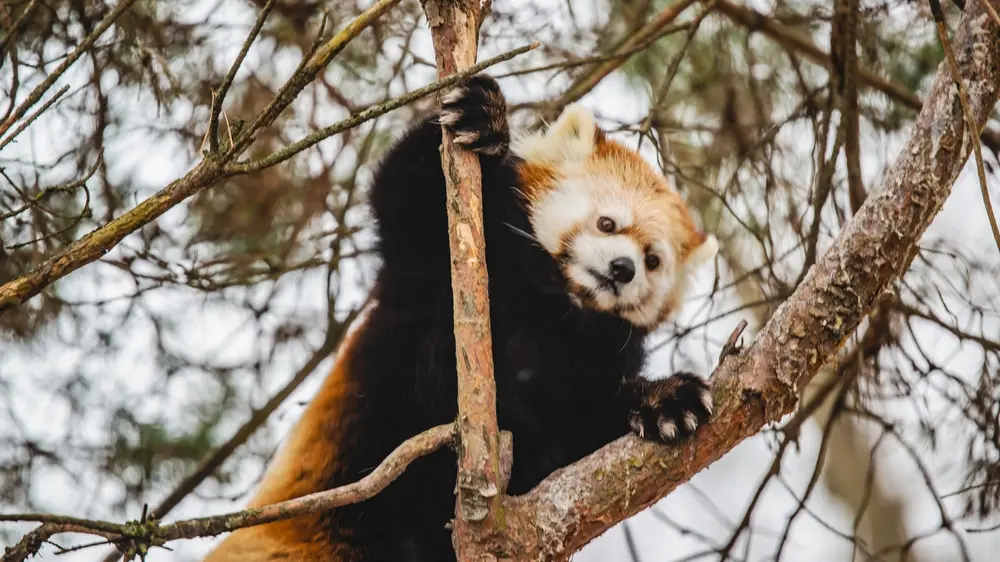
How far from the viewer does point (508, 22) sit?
445cm

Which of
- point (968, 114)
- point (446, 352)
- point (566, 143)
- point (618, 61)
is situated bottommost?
point (968, 114)

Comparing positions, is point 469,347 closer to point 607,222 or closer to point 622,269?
point 622,269

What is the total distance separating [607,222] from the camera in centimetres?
362

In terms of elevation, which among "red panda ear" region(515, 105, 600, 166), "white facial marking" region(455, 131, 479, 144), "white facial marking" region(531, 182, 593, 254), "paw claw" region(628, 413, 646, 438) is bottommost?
"paw claw" region(628, 413, 646, 438)

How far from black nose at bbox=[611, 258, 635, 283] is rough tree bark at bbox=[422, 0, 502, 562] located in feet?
2.85

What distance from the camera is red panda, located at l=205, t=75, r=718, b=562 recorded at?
347cm

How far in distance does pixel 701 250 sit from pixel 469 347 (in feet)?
5.85

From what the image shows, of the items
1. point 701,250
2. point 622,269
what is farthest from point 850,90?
point 622,269

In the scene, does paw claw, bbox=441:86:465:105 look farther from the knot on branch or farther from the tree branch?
the knot on branch

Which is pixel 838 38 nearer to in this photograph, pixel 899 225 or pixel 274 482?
pixel 899 225

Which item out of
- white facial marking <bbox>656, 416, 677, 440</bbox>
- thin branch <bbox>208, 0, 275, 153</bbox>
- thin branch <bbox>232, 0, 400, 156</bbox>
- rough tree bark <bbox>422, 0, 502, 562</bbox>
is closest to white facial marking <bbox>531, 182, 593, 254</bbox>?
rough tree bark <bbox>422, 0, 502, 562</bbox>

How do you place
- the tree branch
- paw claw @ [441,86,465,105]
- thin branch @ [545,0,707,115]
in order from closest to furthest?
the tree branch, paw claw @ [441,86,465,105], thin branch @ [545,0,707,115]

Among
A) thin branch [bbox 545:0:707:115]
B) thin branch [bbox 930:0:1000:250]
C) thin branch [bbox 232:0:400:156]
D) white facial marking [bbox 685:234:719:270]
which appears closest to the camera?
thin branch [bbox 232:0:400:156]

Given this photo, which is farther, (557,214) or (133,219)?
(557,214)
